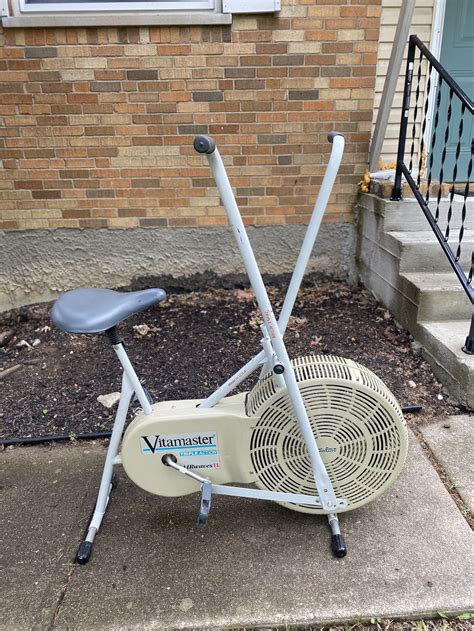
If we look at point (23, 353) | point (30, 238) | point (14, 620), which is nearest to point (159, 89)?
point (30, 238)

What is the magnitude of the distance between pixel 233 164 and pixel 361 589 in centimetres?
321

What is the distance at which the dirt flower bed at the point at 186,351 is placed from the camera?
2.95 meters

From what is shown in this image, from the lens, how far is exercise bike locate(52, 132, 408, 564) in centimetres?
190

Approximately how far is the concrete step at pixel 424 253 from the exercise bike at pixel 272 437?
5.95 ft

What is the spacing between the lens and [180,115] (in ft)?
13.0

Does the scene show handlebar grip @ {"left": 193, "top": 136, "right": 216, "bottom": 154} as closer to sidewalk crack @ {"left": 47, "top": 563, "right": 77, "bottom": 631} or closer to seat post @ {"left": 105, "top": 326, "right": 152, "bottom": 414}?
Answer: seat post @ {"left": 105, "top": 326, "right": 152, "bottom": 414}

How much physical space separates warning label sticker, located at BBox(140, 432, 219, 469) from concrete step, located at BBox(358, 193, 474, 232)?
251cm

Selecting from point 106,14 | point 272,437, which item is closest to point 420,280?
point 272,437

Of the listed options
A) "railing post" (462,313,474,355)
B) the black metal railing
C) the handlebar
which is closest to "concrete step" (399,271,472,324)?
the black metal railing

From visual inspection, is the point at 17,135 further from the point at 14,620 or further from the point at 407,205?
the point at 14,620

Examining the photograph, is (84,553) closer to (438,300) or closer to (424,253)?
(438,300)

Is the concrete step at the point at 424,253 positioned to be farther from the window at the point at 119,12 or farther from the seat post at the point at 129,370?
the seat post at the point at 129,370

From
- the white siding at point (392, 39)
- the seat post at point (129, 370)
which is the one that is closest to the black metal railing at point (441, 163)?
the white siding at point (392, 39)

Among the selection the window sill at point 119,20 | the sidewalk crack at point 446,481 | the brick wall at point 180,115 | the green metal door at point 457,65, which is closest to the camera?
the sidewalk crack at point 446,481
